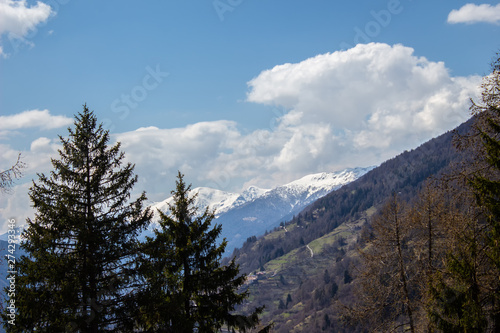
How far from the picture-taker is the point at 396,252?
58.1 ft

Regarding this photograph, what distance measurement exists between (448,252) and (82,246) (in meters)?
13.6

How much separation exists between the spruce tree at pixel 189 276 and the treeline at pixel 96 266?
2.1 inches

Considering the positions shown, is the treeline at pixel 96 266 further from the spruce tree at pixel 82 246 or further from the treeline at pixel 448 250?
the treeline at pixel 448 250

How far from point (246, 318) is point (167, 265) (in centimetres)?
464

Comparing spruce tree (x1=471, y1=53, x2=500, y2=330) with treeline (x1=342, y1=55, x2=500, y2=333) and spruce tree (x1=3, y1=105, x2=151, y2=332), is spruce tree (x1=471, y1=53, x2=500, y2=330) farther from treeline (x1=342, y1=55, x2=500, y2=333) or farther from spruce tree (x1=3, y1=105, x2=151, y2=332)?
spruce tree (x1=3, y1=105, x2=151, y2=332)

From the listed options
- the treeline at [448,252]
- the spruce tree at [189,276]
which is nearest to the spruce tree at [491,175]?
the treeline at [448,252]

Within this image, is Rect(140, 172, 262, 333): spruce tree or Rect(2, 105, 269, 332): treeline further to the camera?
Rect(140, 172, 262, 333): spruce tree

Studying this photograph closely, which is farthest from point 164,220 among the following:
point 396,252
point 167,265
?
point 396,252

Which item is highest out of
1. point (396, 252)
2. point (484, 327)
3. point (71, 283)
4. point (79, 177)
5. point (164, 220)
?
point (79, 177)

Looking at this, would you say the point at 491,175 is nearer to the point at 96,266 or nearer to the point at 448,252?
the point at 448,252

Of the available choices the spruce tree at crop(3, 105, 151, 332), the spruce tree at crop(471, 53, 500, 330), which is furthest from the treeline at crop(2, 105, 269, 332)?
the spruce tree at crop(471, 53, 500, 330)

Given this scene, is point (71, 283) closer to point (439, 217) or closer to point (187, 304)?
point (187, 304)

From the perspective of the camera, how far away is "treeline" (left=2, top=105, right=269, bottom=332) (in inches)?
543

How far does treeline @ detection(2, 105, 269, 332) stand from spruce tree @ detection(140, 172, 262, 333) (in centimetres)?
5
